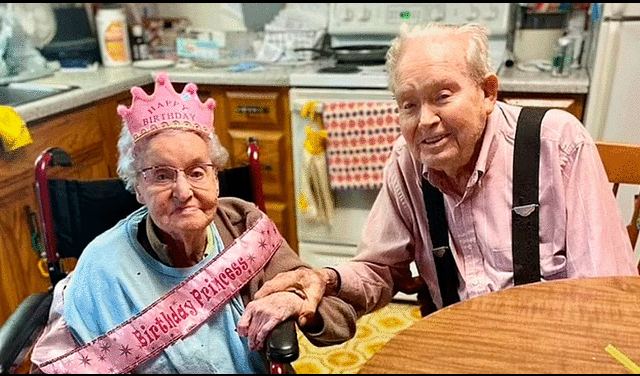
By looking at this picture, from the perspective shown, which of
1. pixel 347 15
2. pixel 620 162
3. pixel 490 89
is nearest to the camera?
pixel 490 89

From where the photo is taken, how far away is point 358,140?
2301 mm

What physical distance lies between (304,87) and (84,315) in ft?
4.67

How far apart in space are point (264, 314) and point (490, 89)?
2.01 ft

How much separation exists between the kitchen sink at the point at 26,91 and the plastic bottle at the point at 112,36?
0.53m

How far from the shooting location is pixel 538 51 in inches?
98.9

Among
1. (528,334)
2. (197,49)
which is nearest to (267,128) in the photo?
(197,49)

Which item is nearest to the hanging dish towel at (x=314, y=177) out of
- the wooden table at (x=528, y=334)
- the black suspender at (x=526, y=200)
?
the black suspender at (x=526, y=200)

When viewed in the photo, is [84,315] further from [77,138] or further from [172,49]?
[172,49]

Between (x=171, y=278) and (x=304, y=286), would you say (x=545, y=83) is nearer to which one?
(x=304, y=286)

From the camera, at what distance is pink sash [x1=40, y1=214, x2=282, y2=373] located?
1.09m

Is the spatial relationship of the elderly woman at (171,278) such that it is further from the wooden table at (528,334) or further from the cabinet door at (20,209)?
the cabinet door at (20,209)

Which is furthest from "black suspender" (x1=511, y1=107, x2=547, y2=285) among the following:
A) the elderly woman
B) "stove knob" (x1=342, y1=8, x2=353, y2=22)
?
"stove knob" (x1=342, y1=8, x2=353, y2=22)

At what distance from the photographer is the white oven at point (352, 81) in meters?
2.29

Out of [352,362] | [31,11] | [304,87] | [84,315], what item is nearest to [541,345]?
[84,315]
